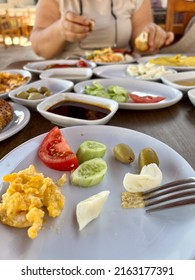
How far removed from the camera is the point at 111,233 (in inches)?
17.9

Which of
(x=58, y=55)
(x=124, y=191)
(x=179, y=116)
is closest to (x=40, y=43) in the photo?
(x=58, y=55)

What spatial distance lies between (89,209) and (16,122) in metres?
0.40

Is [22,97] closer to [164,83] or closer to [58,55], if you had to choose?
[164,83]

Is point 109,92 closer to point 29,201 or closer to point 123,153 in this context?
point 123,153

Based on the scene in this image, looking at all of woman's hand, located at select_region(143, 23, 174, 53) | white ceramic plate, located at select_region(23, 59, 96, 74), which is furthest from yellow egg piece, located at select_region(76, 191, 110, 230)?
woman's hand, located at select_region(143, 23, 174, 53)

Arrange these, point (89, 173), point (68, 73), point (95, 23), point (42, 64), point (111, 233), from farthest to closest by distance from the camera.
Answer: point (95, 23), point (42, 64), point (68, 73), point (89, 173), point (111, 233)

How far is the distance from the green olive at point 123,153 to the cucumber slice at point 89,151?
3cm

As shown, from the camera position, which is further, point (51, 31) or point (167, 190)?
point (51, 31)

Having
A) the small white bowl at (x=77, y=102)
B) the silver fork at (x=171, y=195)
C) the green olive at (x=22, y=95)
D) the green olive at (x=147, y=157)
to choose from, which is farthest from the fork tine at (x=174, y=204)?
the green olive at (x=22, y=95)

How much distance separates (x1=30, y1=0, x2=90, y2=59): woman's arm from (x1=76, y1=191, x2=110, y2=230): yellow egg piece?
1.06 metres

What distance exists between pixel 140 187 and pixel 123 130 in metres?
0.20

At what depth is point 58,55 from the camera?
1.64 m

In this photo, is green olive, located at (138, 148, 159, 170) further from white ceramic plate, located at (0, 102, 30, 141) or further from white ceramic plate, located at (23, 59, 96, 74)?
white ceramic plate, located at (23, 59, 96, 74)

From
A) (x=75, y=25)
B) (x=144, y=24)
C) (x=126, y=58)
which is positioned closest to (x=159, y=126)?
(x=126, y=58)
